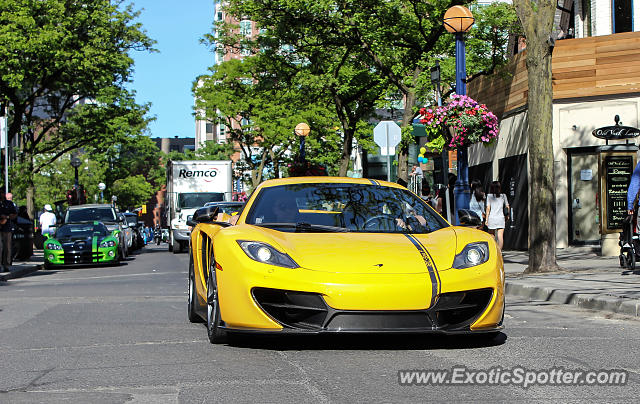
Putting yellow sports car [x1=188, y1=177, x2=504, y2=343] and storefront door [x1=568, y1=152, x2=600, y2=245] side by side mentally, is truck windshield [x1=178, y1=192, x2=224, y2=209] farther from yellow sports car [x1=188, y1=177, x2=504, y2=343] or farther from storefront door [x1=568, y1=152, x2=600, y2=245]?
yellow sports car [x1=188, y1=177, x2=504, y2=343]

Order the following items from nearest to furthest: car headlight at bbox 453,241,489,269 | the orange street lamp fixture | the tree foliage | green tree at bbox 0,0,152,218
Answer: car headlight at bbox 453,241,489,269 < the orange street lamp fixture < the tree foliage < green tree at bbox 0,0,152,218

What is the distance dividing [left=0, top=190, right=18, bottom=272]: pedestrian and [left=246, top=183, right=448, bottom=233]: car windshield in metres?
14.0

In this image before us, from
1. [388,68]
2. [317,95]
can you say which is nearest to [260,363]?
[388,68]

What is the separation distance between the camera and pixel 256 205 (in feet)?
27.5

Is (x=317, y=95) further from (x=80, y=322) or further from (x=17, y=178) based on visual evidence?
(x=80, y=322)

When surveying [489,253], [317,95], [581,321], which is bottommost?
[581,321]

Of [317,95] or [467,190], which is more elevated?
[317,95]

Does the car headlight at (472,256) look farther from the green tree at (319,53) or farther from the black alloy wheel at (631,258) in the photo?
the green tree at (319,53)

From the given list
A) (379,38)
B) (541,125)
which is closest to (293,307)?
(541,125)

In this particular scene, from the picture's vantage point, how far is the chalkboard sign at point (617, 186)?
2141 centimetres

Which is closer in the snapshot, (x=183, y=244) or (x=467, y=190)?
(x=467, y=190)

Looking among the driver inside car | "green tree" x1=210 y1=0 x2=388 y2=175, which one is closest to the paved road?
the driver inside car

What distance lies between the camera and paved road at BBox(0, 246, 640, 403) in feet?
18.6

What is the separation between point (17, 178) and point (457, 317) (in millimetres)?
34344
